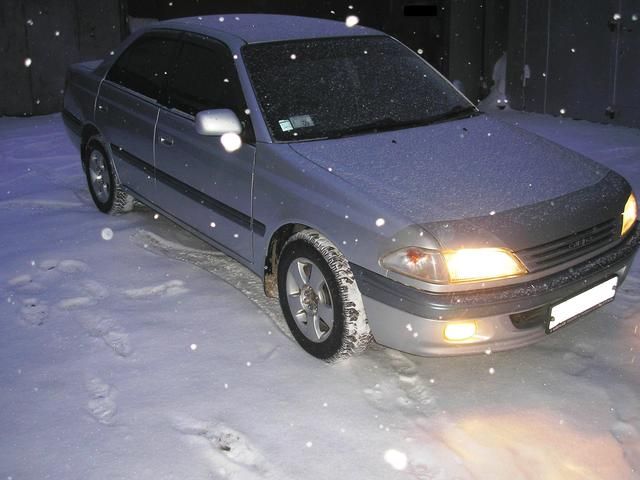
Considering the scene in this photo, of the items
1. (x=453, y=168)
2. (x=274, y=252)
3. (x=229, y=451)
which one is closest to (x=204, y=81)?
(x=274, y=252)

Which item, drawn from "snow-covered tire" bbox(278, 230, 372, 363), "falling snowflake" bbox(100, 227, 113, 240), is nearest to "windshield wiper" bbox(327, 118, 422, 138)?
"snow-covered tire" bbox(278, 230, 372, 363)

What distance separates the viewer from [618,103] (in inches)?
351

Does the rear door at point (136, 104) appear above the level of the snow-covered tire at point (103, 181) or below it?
above

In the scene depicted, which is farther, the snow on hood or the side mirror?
the side mirror

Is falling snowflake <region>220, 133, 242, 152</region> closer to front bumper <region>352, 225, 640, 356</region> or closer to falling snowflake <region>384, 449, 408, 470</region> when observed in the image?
front bumper <region>352, 225, 640, 356</region>

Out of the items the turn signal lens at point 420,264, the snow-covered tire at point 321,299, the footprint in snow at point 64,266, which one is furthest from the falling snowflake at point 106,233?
the turn signal lens at point 420,264

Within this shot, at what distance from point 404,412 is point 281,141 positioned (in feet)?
4.91

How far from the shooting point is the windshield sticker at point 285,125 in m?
4.00

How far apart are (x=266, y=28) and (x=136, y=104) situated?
1073 mm

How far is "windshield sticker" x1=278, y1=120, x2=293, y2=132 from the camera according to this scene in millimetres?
4000

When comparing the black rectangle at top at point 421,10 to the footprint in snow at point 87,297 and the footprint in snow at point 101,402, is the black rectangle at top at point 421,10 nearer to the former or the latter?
the footprint in snow at point 87,297

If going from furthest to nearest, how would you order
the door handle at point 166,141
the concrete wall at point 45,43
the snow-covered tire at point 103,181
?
the concrete wall at point 45,43, the snow-covered tire at point 103,181, the door handle at point 166,141

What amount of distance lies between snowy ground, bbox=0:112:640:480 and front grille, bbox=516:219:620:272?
0.59 metres

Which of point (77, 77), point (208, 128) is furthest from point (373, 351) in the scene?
point (77, 77)
